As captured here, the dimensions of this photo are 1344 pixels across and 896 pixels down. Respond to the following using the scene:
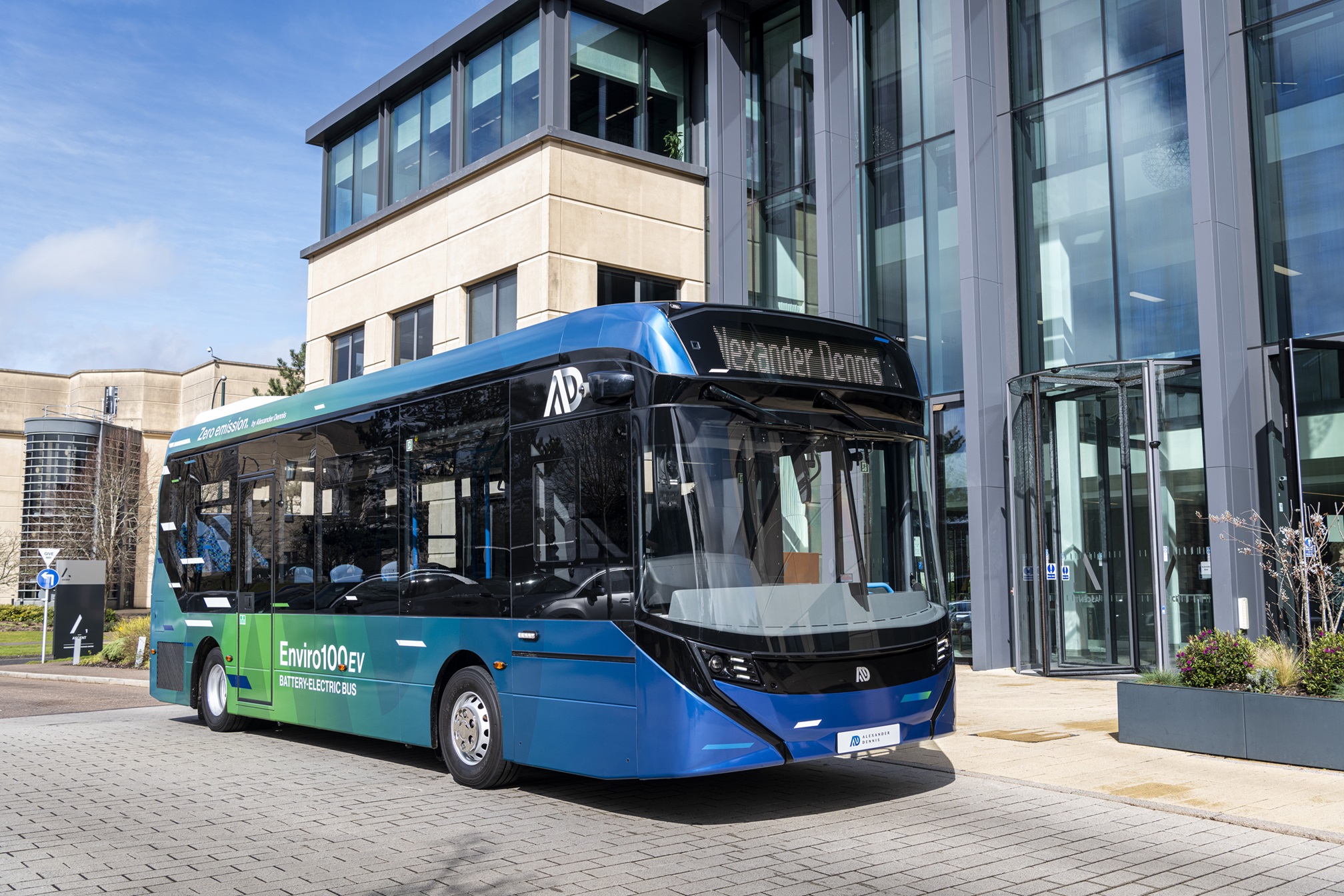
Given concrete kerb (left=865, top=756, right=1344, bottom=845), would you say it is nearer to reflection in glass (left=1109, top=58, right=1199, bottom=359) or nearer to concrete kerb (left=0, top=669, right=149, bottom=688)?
reflection in glass (left=1109, top=58, right=1199, bottom=359)

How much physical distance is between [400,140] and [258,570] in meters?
17.0

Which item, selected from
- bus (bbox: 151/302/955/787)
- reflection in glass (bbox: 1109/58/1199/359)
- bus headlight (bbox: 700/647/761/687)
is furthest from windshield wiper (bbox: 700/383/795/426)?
reflection in glass (bbox: 1109/58/1199/359)

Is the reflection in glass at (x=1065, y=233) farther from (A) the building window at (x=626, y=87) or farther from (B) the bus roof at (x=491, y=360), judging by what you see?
(B) the bus roof at (x=491, y=360)

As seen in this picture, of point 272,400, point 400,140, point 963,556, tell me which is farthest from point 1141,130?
point 400,140

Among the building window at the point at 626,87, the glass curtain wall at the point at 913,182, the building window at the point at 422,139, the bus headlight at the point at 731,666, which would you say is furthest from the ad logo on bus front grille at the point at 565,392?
the building window at the point at 422,139

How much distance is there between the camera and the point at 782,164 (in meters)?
22.9

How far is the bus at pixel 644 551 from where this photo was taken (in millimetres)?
7320

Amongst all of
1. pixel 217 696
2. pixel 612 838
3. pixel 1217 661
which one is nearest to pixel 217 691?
pixel 217 696

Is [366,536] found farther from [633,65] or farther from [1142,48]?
[633,65]

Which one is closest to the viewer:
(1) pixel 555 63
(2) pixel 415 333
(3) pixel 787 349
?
(3) pixel 787 349

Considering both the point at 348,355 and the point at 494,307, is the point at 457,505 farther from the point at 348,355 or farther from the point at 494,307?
the point at 348,355

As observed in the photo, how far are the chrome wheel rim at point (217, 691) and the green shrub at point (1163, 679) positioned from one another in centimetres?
947

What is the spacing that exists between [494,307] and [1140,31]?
12.5 meters

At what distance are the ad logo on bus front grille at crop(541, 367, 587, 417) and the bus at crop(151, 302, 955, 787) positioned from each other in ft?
0.13
